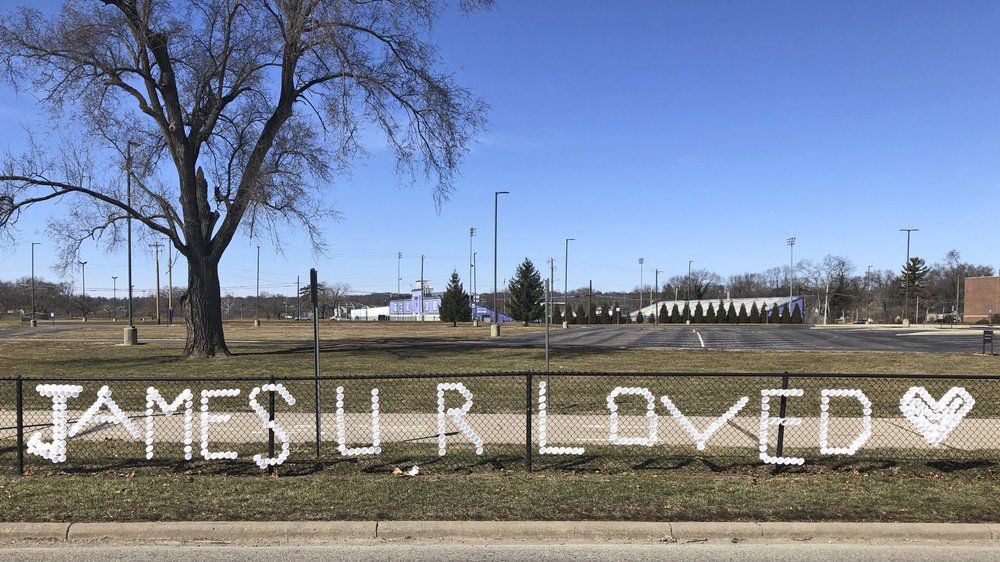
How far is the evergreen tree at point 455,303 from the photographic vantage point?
86000mm

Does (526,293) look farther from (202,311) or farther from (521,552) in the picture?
(521,552)

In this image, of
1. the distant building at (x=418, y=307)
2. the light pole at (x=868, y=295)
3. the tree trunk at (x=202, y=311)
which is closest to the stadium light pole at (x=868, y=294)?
the light pole at (x=868, y=295)

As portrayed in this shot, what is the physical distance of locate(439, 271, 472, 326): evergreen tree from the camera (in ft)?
282

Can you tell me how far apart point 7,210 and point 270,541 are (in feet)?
63.8

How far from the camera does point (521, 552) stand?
5.31m

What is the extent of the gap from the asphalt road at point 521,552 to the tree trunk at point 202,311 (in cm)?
1794

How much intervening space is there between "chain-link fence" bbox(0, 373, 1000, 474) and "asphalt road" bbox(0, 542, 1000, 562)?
6.42 feet

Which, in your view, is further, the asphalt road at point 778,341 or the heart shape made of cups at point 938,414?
the asphalt road at point 778,341

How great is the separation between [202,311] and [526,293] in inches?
2306

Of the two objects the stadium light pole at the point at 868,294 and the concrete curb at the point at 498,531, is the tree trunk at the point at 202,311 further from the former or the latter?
the stadium light pole at the point at 868,294

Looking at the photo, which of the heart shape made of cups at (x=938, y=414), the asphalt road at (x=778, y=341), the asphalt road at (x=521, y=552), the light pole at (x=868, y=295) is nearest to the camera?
the asphalt road at (x=521, y=552)

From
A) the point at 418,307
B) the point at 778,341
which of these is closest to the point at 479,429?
the point at 778,341

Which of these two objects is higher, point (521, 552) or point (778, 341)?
point (521, 552)

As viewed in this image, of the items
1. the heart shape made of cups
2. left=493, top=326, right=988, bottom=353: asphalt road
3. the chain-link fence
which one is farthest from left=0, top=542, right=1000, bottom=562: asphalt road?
left=493, top=326, right=988, bottom=353: asphalt road
